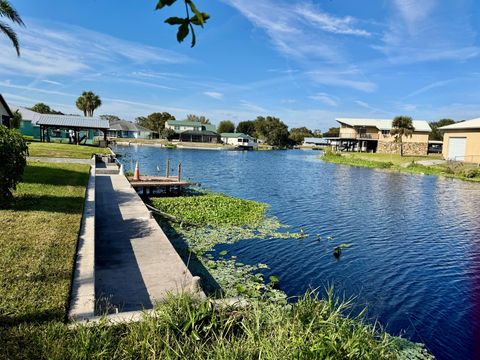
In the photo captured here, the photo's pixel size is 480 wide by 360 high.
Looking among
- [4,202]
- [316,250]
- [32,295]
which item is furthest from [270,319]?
[4,202]

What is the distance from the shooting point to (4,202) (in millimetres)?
11172

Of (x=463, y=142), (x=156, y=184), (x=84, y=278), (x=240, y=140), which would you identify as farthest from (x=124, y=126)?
(x=84, y=278)

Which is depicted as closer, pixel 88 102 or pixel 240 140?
pixel 88 102

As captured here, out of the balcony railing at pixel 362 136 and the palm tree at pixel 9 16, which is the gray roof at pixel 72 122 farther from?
the balcony railing at pixel 362 136

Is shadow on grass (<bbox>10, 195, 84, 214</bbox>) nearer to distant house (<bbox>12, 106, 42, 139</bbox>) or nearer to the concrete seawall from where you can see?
the concrete seawall

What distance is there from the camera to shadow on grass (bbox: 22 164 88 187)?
1598 centimetres

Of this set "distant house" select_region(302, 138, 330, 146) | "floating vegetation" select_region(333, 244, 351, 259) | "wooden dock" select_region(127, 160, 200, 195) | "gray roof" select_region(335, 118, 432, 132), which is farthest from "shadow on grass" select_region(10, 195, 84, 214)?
"distant house" select_region(302, 138, 330, 146)

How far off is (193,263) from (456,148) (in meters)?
57.0

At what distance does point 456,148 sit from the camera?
55.6 metres

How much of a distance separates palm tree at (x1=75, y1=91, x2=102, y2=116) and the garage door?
79921mm

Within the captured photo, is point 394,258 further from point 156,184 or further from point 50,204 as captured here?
point 156,184

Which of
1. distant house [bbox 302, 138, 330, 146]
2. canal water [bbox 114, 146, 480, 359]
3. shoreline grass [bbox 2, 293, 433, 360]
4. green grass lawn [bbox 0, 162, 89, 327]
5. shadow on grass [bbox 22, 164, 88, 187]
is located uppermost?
distant house [bbox 302, 138, 330, 146]

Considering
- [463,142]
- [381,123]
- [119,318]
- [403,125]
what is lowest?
[119,318]

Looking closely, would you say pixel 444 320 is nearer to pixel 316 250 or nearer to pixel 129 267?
pixel 316 250
